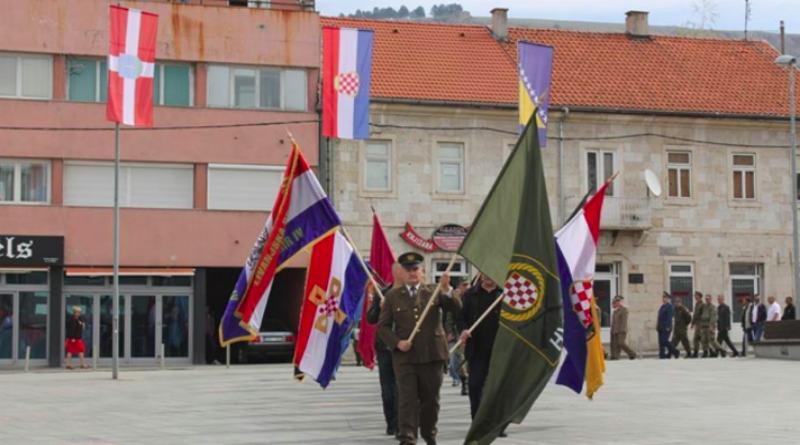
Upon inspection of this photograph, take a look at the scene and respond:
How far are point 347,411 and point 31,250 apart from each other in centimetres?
2186

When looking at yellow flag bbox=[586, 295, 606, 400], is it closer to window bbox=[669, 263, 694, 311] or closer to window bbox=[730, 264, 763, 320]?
window bbox=[669, 263, 694, 311]

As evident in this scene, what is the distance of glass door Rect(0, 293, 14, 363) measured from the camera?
39.0 meters

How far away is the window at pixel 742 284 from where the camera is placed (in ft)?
150

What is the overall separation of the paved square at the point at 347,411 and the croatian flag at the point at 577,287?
70cm

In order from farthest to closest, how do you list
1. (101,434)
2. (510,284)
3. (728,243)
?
(728,243), (101,434), (510,284)

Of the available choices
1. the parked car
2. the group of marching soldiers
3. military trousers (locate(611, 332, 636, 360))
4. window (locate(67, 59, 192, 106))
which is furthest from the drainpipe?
the group of marching soldiers

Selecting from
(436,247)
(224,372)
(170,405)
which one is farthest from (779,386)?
(436,247)

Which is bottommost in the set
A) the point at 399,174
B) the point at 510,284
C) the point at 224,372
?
the point at 224,372

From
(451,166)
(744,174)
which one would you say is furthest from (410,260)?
(744,174)

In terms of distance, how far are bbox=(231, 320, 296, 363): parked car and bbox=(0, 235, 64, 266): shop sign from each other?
18.5ft

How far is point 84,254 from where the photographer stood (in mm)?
39594

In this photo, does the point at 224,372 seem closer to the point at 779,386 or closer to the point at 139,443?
the point at 779,386

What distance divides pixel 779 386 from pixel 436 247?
67.4 ft

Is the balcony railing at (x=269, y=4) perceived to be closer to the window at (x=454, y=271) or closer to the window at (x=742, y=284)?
the window at (x=454, y=271)
